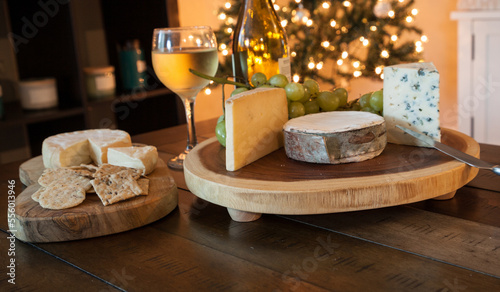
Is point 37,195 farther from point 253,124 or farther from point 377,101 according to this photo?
point 377,101

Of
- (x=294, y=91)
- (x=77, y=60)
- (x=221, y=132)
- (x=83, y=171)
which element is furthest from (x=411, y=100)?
(x=77, y=60)

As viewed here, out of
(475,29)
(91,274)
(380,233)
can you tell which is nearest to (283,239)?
(380,233)

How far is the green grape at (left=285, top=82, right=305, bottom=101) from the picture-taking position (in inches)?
39.9

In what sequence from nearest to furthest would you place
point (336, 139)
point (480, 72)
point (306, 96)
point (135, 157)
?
point (336, 139) < point (135, 157) < point (306, 96) < point (480, 72)

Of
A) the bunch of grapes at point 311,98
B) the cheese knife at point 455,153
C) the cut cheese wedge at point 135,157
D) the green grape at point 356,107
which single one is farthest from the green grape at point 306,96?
the cut cheese wedge at point 135,157

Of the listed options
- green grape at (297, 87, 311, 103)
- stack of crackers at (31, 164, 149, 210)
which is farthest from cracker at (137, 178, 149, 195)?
green grape at (297, 87, 311, 103)

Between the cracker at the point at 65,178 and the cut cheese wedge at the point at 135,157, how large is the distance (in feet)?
0.32

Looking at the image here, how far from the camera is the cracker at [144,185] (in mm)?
856

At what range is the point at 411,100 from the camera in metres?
0.91

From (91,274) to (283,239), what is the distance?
27 cm

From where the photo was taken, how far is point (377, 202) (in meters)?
0.75

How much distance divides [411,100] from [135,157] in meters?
0.51

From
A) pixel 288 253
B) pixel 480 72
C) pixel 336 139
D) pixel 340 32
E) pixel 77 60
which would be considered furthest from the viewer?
pixel 340 32

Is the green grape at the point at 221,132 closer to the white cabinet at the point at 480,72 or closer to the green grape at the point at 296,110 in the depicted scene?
the green grape at the point at 296,110
